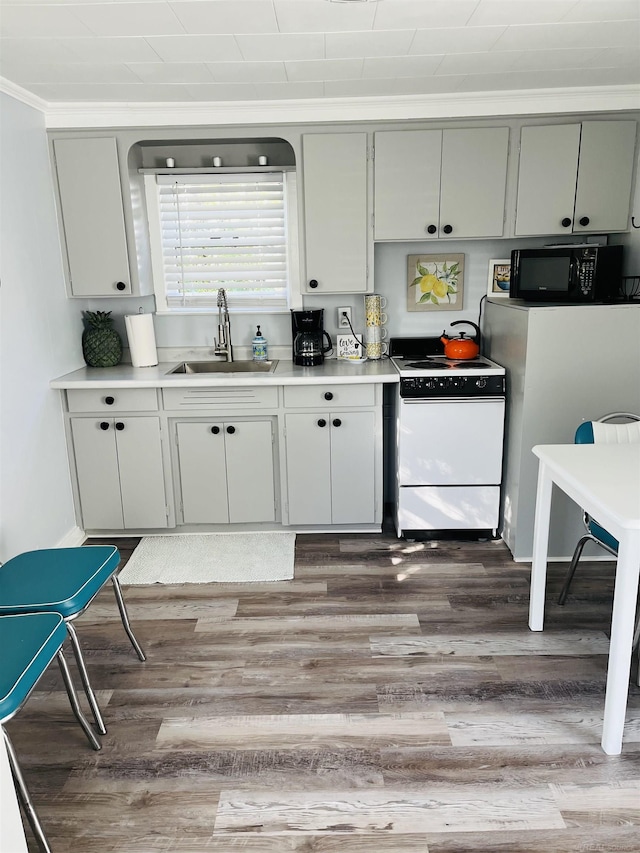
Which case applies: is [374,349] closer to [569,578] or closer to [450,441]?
[450,441]

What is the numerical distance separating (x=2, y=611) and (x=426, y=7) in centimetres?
245

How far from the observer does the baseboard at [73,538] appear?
3.38m

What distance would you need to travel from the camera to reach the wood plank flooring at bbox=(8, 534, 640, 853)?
176 centimetres

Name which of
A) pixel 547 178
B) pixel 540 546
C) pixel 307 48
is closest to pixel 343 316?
pixel 547 178

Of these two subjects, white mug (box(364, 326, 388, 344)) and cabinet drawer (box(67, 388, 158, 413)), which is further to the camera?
white mug (box(364, 326, 388, 344))

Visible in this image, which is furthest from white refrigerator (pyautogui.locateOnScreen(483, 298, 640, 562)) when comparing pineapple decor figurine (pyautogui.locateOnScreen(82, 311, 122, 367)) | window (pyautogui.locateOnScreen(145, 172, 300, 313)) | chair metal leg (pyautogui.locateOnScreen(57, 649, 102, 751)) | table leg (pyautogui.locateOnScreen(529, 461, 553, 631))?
pineapple decor figurine (pyautogui.locateOnScreen(82, 311, 122, 367))

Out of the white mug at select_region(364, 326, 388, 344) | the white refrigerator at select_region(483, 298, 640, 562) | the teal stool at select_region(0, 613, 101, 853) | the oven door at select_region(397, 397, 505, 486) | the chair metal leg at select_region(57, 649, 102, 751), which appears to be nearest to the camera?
the teal stool at select_region(0, 613, 101, 853)

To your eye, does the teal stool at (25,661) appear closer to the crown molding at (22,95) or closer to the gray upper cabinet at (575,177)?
the crown molding at (22,95)

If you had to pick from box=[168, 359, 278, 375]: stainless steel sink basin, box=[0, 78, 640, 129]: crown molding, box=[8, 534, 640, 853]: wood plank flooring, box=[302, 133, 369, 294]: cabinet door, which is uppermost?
box=[0, 78, 640, 129]: crown molding

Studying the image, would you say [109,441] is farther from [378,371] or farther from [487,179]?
[487,179]

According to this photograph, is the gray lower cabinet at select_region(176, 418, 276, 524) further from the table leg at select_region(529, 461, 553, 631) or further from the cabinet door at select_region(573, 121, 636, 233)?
the cabinet door at select_region(573, 121, 636, 233)

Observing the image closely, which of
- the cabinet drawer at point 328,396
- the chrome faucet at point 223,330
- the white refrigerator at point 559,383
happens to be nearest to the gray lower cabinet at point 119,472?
the chrome faucet at point 223,330

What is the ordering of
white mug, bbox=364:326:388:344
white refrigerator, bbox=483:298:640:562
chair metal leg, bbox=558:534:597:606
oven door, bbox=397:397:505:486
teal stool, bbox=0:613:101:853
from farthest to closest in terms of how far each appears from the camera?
white mug, bbox=364:326:388:344, oven door, bbox=397:397:505:486, white refrigerator, bbox=483:298:640:562, chair metal leg, bbox=558:534:597:606, teal stool, bbox=0:613:101:853

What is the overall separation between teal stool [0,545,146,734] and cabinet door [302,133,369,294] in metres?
1.95
